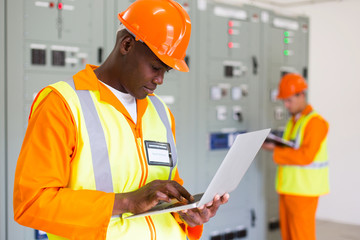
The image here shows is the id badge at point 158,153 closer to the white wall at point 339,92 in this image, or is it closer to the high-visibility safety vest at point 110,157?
the high-visibility safety vest at point 110,157

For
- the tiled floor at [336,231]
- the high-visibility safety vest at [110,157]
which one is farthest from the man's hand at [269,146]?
the high-visibility safety vest at [110,157]

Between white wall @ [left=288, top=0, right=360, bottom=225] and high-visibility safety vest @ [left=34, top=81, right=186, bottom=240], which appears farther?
white wall @ [left=288, top=0, right=360, bottom=225]

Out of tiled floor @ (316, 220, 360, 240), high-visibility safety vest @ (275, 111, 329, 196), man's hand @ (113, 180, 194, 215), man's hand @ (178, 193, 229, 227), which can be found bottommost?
tiled floor @ (316, 220, 360, 240)

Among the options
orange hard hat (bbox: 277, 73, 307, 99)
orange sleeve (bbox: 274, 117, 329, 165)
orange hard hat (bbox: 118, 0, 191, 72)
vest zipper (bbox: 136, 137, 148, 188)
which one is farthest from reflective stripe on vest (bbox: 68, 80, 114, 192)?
orange hard hat (bbox: 277, 73, 307, 99)

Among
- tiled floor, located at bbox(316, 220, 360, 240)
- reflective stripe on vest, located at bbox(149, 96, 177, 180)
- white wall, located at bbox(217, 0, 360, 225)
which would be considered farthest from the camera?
white wall, located at bbox(217, 0, 360, 225)

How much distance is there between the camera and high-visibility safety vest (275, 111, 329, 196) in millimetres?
3262

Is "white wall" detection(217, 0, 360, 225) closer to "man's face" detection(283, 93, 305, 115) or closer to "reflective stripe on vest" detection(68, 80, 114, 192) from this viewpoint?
"man's face" detection(283, 93, 305, 115)

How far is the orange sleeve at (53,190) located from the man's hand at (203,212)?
31 centimetres

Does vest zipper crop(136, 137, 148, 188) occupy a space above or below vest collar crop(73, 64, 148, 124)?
below

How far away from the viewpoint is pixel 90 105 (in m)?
1.20

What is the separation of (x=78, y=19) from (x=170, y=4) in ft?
3.99

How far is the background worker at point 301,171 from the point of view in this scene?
127 inches

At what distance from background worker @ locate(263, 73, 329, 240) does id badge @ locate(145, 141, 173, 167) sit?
2.09 metres

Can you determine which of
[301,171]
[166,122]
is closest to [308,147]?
[301,171]
